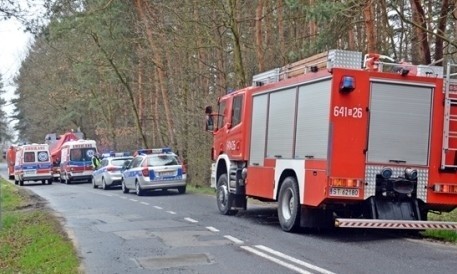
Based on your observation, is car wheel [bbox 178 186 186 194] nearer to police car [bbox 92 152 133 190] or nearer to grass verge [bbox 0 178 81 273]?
police car [bbox 92 152 133 190]

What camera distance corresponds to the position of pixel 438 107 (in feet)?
39.3

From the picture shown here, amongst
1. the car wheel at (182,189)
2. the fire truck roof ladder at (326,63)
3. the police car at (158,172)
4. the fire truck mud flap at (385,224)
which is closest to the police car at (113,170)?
the police car at (158,172)

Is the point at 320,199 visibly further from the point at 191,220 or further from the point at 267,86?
the point at 191,220

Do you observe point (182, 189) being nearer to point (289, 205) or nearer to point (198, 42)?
point (198, 42)

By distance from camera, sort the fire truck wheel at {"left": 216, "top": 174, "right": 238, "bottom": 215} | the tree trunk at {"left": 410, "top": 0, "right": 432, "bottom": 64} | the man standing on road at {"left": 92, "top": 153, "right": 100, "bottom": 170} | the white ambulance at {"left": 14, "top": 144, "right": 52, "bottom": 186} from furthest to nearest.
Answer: the white ambulance at {"left": 14, "top": 144, "right": 52, "bottom": 186} < the man standing on road at {"left": 92, "top": 153, "right": 100, "bottom": 170} < the tree trunk at {"left": 410, "top": 0, "right": 432, "bottom": 64} < the fire truck wheel at {"left": 216, "top": 174, "right": 238, "bottom": 215}

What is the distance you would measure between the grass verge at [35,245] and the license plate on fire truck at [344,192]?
14.0 feet

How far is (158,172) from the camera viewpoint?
25.8 meters

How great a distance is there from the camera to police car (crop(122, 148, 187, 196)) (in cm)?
2581

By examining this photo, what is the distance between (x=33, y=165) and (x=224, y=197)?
2774cm

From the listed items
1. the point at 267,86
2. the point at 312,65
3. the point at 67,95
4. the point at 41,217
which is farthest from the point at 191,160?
the point at 67,95

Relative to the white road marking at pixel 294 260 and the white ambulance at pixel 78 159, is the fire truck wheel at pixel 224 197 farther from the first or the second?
the white ambulance at pixel 78 159

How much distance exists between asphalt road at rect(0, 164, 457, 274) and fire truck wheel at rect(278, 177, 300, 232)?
21 cm

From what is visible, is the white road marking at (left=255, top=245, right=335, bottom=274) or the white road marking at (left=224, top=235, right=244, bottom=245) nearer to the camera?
the white road marking at (left=255, top=245, right=335, bottom=274)

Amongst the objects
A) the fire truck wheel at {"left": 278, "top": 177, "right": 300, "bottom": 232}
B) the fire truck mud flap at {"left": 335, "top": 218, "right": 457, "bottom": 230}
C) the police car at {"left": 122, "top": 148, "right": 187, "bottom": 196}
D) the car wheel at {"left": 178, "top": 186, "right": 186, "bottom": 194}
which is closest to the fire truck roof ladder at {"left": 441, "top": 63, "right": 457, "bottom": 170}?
the fire truck mud flap at {"left": 335, "top": 218, "right": 457, "bottom": 230}
